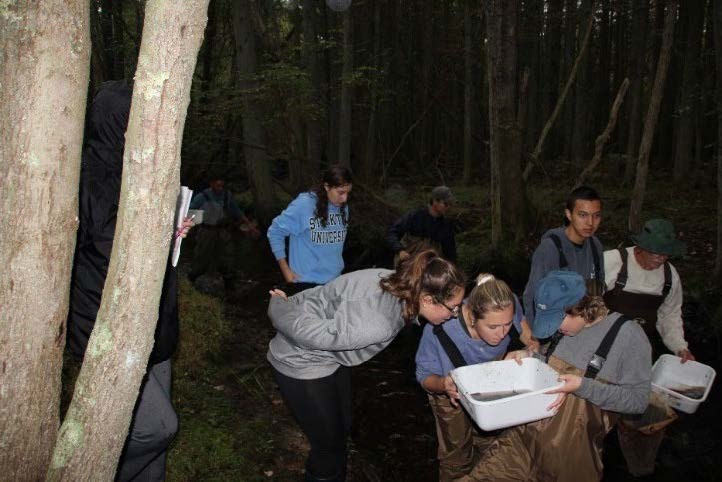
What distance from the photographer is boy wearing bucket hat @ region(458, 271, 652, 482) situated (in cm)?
290

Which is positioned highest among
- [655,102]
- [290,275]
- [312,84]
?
[312,84]

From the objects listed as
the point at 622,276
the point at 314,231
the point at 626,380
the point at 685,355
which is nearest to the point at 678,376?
the point at 685,355

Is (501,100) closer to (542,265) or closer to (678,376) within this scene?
(542,265)

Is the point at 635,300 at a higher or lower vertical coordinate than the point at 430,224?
lower

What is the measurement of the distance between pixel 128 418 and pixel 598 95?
83.8ft

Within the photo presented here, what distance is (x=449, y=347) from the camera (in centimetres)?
328

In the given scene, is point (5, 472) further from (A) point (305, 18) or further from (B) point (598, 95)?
(B) point (598, 95)

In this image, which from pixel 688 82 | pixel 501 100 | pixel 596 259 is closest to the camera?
pixel 596 259

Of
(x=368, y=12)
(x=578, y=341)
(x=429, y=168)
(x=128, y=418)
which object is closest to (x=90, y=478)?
(x=128, y=418)

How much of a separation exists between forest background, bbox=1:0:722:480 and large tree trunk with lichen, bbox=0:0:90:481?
1.54 feet

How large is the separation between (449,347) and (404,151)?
2404cm

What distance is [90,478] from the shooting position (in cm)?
195

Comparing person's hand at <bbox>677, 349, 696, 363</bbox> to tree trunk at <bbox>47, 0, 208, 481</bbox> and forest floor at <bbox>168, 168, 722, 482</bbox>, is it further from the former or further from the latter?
tree trunk at <bbox>47, 0, 208, 481</bbox>

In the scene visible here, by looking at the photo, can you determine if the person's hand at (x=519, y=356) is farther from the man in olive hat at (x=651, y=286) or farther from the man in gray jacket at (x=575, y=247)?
the man in olive hat at (x=651, y=286)
